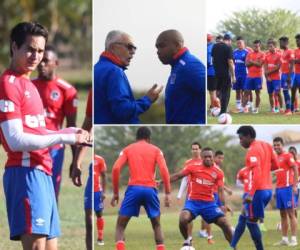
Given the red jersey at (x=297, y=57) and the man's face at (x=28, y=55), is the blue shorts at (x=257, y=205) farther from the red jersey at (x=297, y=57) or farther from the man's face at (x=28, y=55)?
the man's face at (x=28, y=55)

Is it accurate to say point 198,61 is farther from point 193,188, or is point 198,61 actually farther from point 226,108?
point 193,188

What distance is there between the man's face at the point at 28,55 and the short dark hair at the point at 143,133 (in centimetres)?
111

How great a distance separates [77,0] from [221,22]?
2411cm

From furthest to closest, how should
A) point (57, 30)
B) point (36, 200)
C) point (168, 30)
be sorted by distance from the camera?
point (57, 30) < point (168, 30) < point (36, 200)

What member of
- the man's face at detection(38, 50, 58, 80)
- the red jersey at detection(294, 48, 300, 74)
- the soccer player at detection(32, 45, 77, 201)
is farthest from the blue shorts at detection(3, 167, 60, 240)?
the man's face at detection(38, 50, 58, 80)

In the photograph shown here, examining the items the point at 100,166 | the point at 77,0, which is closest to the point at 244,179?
the point at 100,166

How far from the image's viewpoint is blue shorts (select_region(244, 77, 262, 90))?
26.6 feet

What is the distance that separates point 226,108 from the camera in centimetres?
803

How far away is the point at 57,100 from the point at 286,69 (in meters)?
2.33

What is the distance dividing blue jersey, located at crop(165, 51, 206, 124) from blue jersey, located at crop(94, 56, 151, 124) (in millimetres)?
174

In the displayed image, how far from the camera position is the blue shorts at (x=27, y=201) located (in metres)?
7.01

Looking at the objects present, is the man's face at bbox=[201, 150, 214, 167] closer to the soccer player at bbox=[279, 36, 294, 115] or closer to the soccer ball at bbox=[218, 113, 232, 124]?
the soccer ball at bbox=[218, 113, 232, 124]

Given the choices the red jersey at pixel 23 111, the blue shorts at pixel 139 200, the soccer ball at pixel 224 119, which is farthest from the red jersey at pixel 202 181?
the red jersey at pixel 23 111

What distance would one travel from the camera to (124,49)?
25.9 ft
